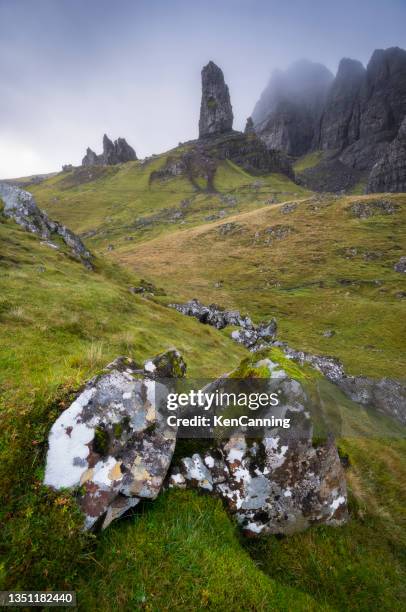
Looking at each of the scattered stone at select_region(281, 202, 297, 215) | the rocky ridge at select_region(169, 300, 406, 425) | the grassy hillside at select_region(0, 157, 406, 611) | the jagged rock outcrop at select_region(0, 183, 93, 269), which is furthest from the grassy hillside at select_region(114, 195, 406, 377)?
the jagged rock outcrop at select_region(0, 183, 93, 269)

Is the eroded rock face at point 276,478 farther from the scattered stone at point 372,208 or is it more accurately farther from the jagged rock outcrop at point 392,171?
the jagged rock outcrop at point 392,171

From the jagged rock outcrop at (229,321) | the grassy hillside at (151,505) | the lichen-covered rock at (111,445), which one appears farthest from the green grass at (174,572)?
the jagged rock outcrop at (229,321)

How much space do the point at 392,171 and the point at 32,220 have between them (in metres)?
183

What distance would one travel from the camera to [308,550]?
6.00m

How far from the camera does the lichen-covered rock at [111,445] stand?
5.03 metres

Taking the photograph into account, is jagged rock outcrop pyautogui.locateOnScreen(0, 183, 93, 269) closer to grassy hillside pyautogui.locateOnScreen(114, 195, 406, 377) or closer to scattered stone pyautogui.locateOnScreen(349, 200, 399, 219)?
grassy hillside pyautogui.locateOnScreen(114, 195, 406, 377)

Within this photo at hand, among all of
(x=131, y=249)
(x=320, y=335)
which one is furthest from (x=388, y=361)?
(x=131, y=249)

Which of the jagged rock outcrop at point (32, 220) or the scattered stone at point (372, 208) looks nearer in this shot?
the jagged rock outcrop at point (32, 220)

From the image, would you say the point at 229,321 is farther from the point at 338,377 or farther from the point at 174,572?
the point at 174,572

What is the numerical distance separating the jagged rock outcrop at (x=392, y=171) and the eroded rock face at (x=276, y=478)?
190631mm

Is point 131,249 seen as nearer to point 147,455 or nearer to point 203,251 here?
point 203,251

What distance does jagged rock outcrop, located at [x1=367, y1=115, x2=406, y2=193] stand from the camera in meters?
Answer: 162

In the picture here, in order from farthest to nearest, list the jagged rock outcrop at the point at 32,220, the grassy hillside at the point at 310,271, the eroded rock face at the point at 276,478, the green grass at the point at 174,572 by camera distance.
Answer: the grassy hillside at the point at 310,271 < the jagged rock outcrop at the point at 32,220 < the eroded rock face at the point at 276,478 < the green grass at the point at 174,572

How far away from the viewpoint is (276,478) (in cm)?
670
